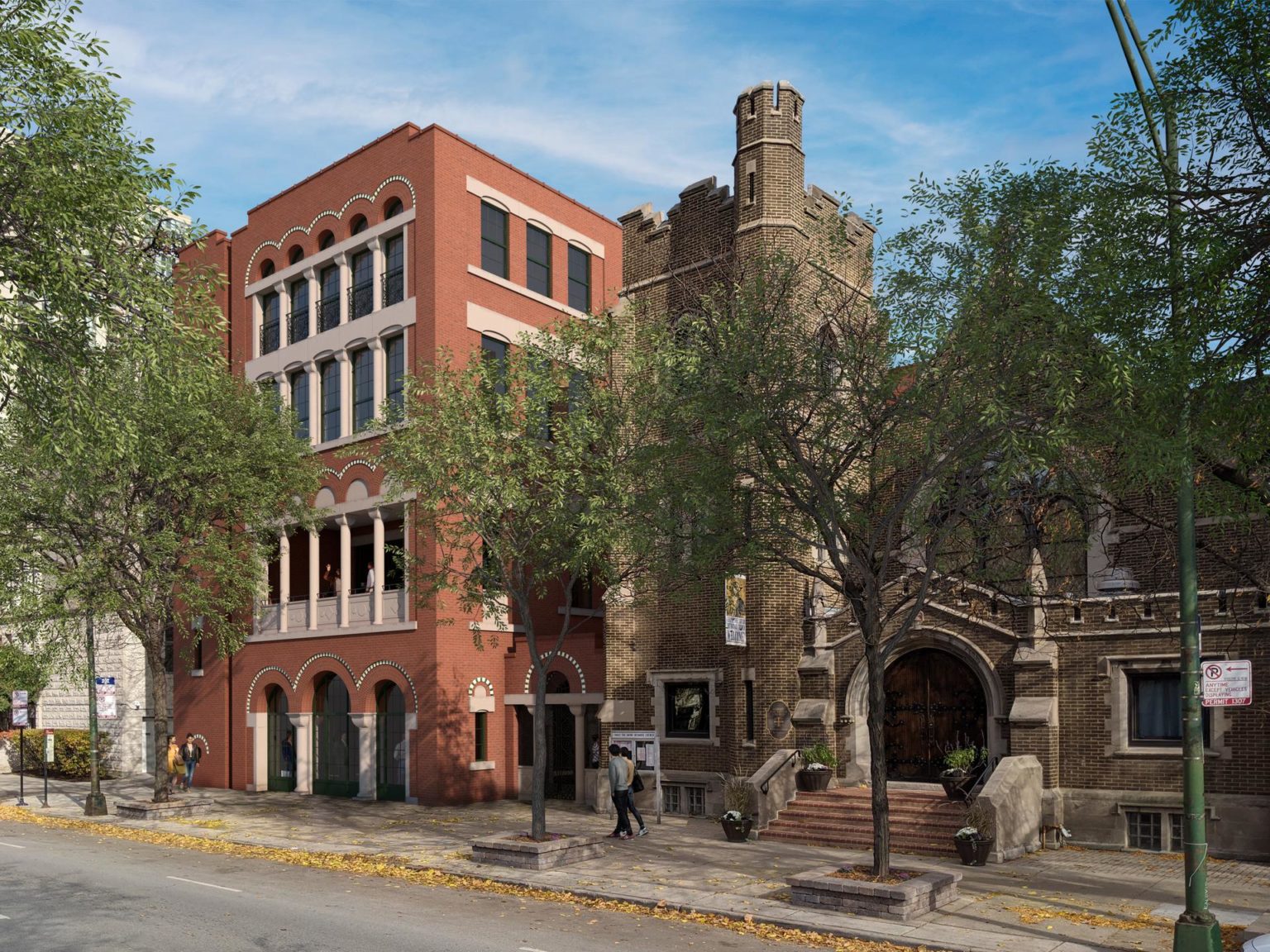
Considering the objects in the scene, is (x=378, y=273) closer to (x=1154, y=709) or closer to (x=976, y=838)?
(x=976, y=838)

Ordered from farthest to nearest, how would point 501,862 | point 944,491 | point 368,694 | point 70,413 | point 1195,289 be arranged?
1. point 368,694
2. point 501,862
3. point 944,491
4. point 70,413
5. point 1195,289

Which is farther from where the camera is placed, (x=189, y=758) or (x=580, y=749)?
(x=189, y=758)

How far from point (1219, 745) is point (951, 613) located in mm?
5288

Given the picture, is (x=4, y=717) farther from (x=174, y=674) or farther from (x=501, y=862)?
(x=501, y=862)

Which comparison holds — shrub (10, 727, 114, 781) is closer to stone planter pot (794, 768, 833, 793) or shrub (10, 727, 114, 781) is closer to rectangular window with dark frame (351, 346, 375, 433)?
rectangular window with dark frame (351, 346, 375, 433)

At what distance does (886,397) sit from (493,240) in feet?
63.5

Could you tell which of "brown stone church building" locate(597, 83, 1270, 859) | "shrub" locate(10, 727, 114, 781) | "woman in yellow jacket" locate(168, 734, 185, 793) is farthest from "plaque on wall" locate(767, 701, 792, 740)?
"shrub" locate(10, 727, 114, 781)

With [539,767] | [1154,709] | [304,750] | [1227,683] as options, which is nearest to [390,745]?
[304,750]

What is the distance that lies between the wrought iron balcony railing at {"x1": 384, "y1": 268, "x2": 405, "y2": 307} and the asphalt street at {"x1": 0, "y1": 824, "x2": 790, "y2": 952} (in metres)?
16.9

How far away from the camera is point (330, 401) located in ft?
115

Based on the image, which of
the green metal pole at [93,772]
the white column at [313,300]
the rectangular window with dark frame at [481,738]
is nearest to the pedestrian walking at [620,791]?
the rectangular window with dark frame at [481,738]

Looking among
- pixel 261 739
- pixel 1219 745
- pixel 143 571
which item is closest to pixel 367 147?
pixel 143 571

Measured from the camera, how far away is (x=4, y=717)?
49594mm

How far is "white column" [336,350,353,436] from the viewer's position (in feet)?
111
